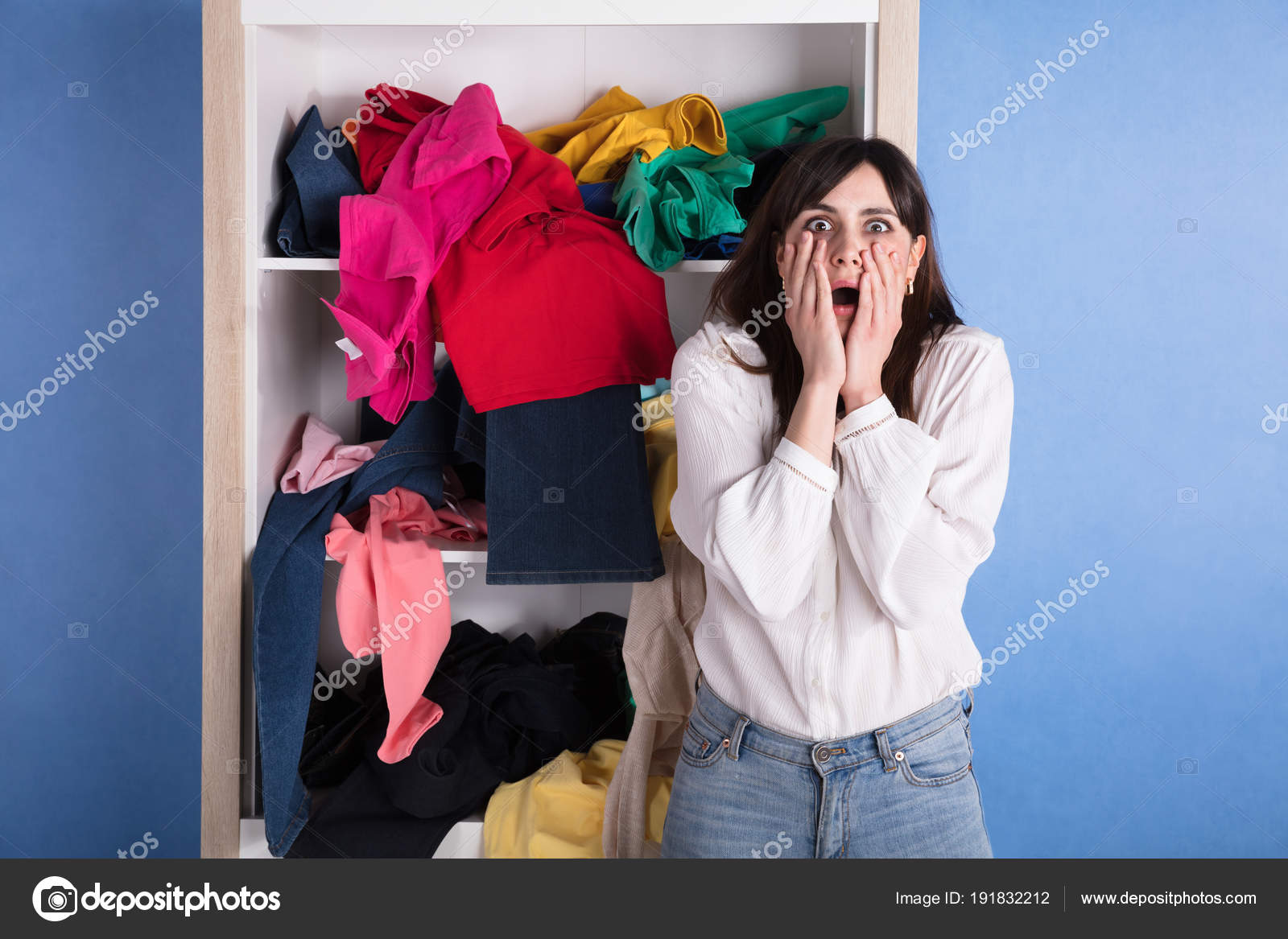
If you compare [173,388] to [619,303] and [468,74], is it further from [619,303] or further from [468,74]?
[619,303]

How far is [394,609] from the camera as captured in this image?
140cm

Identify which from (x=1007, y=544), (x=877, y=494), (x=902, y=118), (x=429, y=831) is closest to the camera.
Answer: (x=877, y=494)

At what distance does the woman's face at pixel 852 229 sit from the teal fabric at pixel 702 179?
0.25m

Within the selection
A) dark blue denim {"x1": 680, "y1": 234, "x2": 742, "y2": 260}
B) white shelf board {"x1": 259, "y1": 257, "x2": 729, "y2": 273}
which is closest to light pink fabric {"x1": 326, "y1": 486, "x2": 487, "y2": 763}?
white shelf board {"x1": 259, "y1": 257, "x2": 729, "y2": 273}

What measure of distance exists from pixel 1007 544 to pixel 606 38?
1213mm

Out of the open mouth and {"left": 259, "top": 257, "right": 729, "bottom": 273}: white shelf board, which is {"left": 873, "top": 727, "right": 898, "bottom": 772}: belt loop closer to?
the open mouth

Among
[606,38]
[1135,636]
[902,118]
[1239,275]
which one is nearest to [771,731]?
[902,118]

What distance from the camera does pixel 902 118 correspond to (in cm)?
129

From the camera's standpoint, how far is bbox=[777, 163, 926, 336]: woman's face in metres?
→ 1.09

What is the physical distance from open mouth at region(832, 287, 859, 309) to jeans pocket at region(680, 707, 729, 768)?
1.78ft

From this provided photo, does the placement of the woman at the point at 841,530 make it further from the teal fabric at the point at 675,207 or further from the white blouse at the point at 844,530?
the teal fabric at the point at 675,207

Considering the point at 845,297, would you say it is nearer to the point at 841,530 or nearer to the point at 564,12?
the point at 841,530

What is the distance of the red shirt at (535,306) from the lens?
4.33ft

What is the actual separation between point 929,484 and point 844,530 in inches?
4.3
